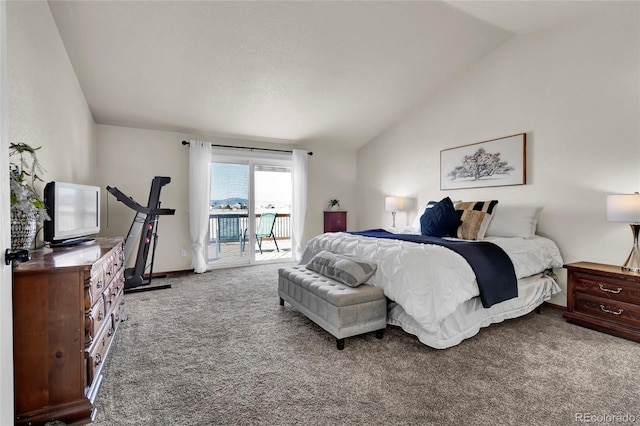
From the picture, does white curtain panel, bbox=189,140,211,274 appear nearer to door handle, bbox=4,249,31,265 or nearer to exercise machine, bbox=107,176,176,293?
exercise machine, bbox=107,176,176,293

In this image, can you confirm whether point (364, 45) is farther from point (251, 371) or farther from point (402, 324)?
point (251, 371)

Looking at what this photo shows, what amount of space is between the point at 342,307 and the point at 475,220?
206 centimetres

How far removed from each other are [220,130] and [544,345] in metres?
4.90

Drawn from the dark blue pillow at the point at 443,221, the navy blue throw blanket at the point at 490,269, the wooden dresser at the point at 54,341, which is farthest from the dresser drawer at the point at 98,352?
the dark blue pillow at the point at 443,221

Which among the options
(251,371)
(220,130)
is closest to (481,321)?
(251,371)

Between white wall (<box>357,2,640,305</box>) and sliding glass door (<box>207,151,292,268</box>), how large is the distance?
10.1ft

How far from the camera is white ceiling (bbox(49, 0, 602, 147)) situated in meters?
3.01

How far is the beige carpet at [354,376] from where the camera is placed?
1.63 m

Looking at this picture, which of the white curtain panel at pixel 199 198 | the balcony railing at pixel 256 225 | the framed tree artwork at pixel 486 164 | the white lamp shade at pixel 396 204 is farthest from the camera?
the balcony railing at pixel 256 225

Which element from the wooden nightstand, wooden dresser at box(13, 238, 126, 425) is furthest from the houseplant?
the wooden nightstand

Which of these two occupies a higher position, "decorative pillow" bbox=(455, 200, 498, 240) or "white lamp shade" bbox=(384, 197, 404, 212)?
"white lamp shade" bbox=(384, 197, 404, 212)

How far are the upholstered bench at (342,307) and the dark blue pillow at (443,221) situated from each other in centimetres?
139

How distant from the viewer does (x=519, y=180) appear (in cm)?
369

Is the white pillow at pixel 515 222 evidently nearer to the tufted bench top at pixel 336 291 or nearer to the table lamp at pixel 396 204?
the table lamp at pixel 396 204
